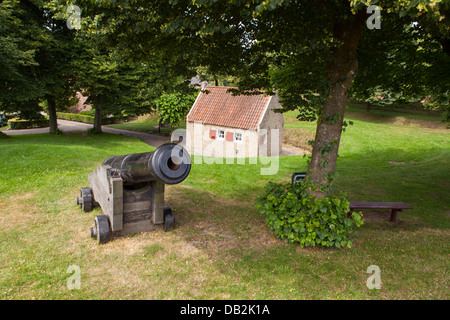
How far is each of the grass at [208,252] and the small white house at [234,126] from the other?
10970mm

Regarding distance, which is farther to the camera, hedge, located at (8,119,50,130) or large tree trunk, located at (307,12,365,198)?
hedge, located at (8,119,50,130)

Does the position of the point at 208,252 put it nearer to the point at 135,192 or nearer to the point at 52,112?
the point at 135,192

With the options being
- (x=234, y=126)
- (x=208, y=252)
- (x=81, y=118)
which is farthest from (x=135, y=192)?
(x=81, y=118)

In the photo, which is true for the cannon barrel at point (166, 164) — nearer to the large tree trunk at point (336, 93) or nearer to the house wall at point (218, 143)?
the large tree trunk at point (336, 93)

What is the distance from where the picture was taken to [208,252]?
241 inches

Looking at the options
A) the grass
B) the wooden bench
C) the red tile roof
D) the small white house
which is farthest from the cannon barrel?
the small white house

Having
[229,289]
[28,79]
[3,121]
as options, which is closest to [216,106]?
[28,79]

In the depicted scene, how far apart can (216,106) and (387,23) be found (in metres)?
17.2

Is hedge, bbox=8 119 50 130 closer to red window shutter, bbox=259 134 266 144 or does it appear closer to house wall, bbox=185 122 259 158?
house wall, bbox=185 122 259 158

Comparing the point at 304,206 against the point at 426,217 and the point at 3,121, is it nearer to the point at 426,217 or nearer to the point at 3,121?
the point at 426,217

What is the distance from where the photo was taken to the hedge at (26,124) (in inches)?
1340

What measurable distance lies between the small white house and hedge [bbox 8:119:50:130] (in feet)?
73.0

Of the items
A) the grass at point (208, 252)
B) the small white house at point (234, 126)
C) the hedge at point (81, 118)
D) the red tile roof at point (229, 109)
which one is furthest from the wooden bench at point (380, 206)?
the hedge at point (81, 118)

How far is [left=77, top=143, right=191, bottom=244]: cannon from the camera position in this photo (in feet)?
17.8
